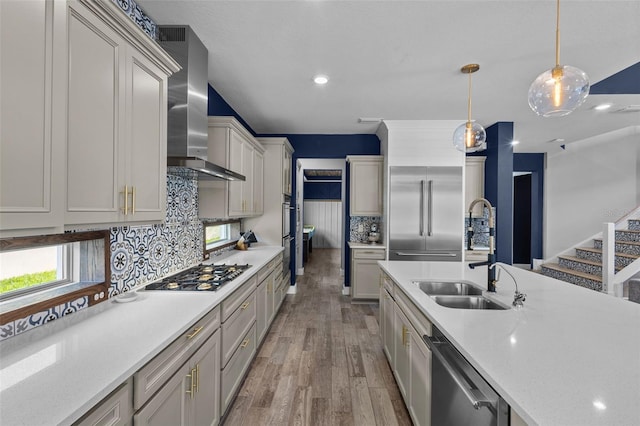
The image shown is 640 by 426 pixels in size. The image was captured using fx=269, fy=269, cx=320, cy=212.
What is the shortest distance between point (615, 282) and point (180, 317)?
5.58 metres

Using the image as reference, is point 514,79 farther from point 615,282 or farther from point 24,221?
point 24,221

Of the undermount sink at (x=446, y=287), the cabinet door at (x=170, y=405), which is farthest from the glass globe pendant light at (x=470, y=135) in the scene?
the cabinet door at (x=170, y=405)

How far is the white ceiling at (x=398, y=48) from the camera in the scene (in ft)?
5.98

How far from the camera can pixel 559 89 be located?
1.50m

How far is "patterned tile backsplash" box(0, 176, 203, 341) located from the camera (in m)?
1.27

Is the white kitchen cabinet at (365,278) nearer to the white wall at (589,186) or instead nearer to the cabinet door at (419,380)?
the cabinet door at (419,380)

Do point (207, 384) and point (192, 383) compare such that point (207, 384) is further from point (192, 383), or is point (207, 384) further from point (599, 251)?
point (599, 251)

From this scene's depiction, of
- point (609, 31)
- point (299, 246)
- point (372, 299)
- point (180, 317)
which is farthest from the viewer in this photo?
point (299, 246)

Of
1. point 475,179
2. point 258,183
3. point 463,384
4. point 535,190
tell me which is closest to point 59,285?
point 463,384

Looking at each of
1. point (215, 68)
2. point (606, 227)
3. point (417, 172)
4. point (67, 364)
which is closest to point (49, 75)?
point (67, 364)

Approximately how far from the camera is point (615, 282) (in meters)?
3.88

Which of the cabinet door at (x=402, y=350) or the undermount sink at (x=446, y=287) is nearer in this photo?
the cabinet door at (x=402, y=350)

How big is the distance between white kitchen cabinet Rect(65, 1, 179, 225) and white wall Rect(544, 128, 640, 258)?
24.8 feet

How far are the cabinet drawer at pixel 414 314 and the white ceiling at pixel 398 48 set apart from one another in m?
1.96
